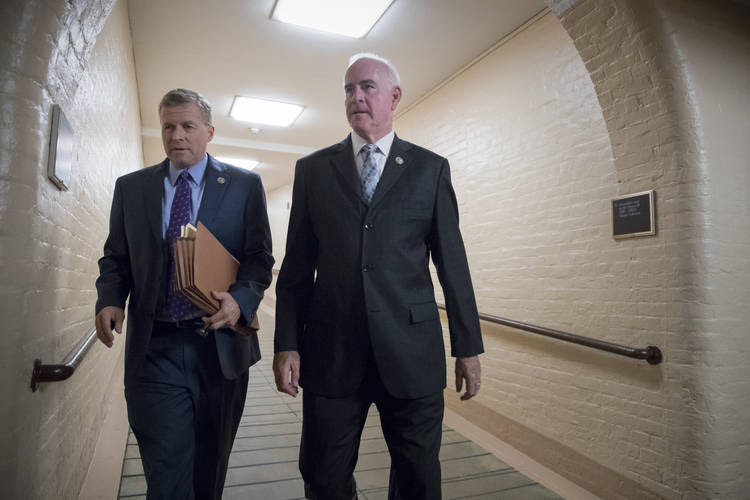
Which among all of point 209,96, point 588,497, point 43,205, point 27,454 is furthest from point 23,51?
point 209,96

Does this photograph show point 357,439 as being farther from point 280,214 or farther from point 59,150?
point 280,214

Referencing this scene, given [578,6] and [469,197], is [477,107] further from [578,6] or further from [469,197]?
[578,6]

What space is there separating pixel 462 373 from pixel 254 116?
5.48 m

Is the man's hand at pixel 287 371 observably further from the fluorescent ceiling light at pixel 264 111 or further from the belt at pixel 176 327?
the fluorescent ceiling light at pixel 264 111

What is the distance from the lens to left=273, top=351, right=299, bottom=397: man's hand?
1.59 m

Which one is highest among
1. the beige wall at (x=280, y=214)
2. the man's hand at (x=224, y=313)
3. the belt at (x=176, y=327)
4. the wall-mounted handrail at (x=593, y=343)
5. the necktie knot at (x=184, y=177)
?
the beige wall at (x=280, y=214)

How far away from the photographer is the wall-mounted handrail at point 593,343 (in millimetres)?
2547

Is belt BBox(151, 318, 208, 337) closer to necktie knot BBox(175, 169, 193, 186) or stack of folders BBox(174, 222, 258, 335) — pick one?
stack of folders BBox(174, 222, 258, 335)

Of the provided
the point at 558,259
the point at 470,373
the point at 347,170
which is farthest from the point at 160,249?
the point at 558,259

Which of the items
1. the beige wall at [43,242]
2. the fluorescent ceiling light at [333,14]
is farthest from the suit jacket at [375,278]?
the fluorescent ceiling light at [333,14]

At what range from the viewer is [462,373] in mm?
1653

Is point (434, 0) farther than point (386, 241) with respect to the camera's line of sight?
Yes

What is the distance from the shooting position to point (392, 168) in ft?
5.43

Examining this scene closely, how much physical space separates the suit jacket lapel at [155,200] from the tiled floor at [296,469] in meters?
1.65
